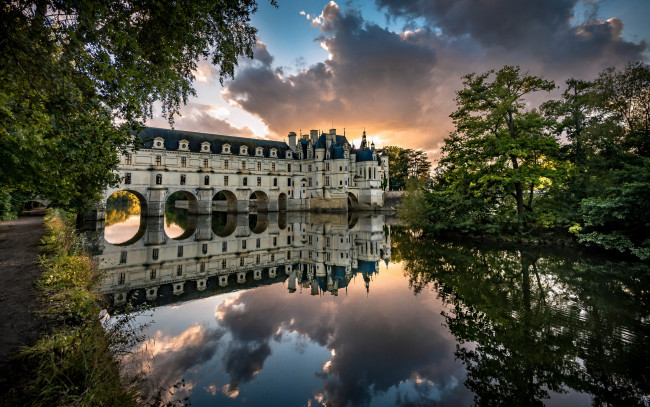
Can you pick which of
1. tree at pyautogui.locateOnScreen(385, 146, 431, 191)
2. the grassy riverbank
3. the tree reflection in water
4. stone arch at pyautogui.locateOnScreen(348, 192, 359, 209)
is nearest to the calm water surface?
the tree reflection in water

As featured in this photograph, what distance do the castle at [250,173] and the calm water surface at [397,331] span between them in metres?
23.2

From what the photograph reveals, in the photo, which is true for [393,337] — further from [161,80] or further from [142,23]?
[142,23]

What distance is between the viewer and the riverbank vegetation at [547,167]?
11.3 metres

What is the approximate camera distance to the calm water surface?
12.7 ft

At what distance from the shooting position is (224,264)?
467 inches

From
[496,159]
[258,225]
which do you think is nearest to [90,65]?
[496,159]

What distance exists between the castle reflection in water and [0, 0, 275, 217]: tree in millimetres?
4149

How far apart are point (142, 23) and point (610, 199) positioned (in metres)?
16.2

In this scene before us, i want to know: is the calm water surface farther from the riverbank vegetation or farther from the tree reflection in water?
the riverbank vegetation

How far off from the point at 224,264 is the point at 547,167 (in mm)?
18601

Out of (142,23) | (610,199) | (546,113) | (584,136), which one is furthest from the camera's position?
(546,113)

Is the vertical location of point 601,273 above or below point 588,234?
below

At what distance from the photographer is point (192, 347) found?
505 cm

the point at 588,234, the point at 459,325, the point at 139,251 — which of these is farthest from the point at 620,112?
the point at 139,251
